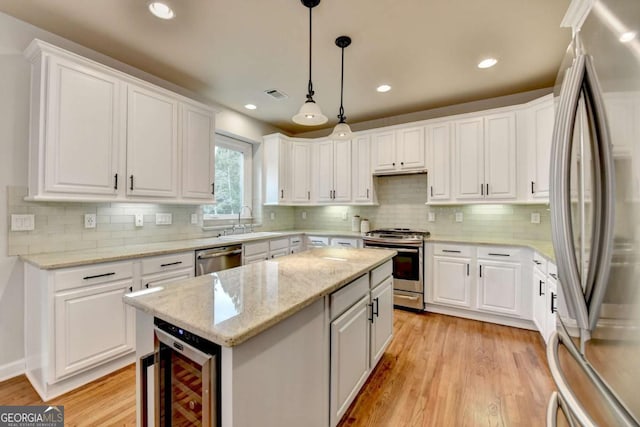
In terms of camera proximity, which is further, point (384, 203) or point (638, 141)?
point (384, 203)

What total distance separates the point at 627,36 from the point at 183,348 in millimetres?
1513

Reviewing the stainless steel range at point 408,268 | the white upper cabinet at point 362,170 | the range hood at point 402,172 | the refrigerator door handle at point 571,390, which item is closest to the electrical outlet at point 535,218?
the stainless steel range at point 408,268

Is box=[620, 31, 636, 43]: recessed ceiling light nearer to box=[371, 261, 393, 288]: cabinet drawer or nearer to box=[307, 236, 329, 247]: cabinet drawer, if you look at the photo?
box=[371, 261, 393, 288]: cabinet drawer

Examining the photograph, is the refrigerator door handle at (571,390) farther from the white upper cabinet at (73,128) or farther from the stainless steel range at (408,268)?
the white upper cabinet at (73,128)

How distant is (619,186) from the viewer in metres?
0.64

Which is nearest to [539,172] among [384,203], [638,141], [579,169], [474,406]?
[384,203]

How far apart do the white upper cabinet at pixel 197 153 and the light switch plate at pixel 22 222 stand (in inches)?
45.0

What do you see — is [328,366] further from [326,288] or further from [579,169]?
[579,169]

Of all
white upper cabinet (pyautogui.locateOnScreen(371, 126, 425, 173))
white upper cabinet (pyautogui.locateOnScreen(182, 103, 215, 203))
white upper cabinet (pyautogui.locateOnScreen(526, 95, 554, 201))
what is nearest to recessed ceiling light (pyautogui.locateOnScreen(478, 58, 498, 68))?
white upper cabinet (pyautogui.locateOnScreen(526, 95, 554, 201))

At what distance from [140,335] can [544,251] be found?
3.06 meters

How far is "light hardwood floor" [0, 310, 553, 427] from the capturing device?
5.62 ft

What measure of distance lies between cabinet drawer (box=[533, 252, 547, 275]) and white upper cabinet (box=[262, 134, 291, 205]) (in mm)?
3233

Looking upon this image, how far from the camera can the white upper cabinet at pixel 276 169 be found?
433cm

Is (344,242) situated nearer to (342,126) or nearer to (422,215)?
(422,215)
